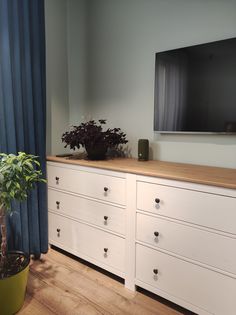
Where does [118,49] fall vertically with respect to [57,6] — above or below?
below

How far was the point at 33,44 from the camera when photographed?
1.95 m

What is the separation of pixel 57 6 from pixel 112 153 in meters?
1.58

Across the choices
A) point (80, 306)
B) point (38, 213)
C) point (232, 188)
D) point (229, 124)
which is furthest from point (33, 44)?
point (80, 306)

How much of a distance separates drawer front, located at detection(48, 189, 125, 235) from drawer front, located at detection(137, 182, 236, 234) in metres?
0.23

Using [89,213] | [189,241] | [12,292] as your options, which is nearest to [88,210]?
[89,213]

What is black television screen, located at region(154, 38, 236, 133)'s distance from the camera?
159cm

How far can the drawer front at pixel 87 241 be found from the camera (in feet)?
5.78

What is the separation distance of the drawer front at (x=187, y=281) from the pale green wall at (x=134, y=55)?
75cm

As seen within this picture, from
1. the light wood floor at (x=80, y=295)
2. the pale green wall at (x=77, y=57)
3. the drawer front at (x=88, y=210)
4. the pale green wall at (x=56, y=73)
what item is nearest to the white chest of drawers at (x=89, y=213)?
the drawer front at (x=88, y=210)

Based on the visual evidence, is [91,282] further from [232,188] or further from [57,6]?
[57,6]

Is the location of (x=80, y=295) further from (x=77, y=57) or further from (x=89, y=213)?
(x=77, y=57)

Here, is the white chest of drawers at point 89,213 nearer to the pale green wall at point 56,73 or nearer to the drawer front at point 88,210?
the drawer front at point 88,210

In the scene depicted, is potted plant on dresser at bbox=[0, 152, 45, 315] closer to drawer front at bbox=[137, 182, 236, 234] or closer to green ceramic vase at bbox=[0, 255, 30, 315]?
green ceramic vase at bbox=[0, 255, 30, 315]

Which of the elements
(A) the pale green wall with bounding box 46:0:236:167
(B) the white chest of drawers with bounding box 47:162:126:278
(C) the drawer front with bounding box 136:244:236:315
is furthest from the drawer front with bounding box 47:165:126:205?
(A) the pale green wall with bounding box 46:0:236:167
